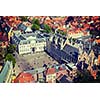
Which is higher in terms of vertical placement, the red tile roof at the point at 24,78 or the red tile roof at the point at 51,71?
the red tile roof at the point at 51,71

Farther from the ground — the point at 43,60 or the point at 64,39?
the point at 64,39

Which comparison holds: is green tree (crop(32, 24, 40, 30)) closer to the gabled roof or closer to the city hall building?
the city hall building

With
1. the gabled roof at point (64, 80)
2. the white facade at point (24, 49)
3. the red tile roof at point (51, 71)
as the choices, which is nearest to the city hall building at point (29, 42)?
the white facade at point (24, 49)

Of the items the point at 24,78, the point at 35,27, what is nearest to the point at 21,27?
the point at 35,27

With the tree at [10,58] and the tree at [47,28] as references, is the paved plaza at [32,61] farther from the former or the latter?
the tree at [47,28]

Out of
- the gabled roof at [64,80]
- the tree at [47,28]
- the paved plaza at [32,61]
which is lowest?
the gabled roof at [64,80]

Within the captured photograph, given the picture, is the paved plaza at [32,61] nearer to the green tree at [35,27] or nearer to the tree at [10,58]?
the tree at [10,58]

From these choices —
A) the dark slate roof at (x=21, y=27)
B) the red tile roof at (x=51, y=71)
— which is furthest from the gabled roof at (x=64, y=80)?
the dark slate roof at (x=21, y=27)

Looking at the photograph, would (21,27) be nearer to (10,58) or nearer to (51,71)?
(10,58)
